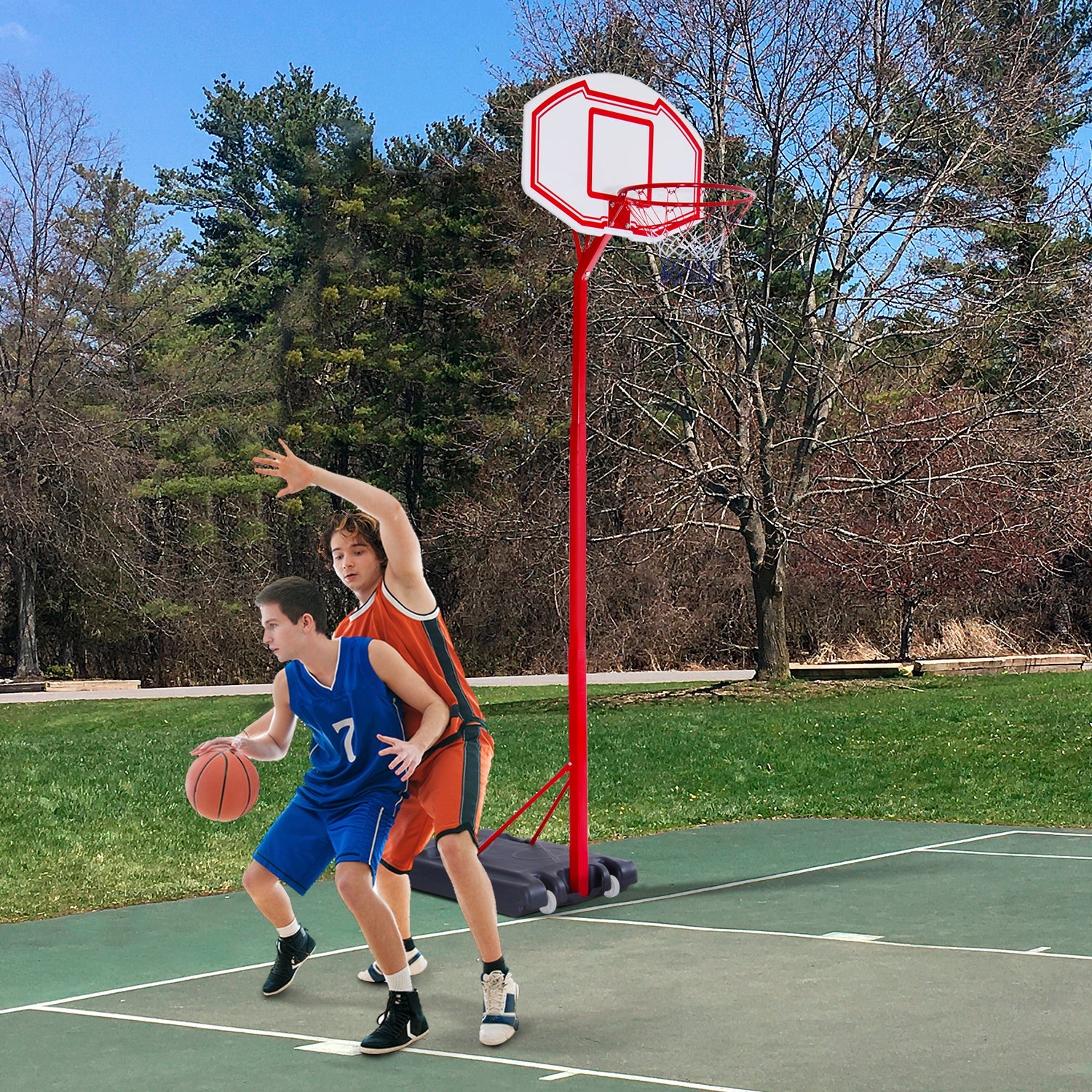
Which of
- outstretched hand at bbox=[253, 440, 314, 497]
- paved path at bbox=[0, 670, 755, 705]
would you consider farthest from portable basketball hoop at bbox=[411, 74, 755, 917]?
paved path at bbox=[0, 670, 755, 705]

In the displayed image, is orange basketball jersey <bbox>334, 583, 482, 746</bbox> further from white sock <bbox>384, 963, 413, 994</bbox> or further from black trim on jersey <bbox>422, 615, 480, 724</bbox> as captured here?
white sock <bbox>384, 963, 413, 994</bbox>

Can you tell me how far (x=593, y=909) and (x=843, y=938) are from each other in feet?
4.46

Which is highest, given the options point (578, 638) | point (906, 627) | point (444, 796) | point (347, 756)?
point (906, 627)

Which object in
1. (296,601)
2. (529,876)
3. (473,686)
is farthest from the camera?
(473,686)

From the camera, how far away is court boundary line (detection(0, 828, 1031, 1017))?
5793mm

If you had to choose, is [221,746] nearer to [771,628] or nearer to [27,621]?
[771,628]

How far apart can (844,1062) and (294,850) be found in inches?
74.8

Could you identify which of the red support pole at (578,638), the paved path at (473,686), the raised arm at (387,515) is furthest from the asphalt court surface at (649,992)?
the paved path at (473,686)

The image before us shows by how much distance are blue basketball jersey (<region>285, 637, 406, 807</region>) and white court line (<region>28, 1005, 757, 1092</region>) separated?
766 millimetres

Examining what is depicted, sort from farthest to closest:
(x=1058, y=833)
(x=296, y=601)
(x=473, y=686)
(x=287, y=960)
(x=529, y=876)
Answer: (x=473, y=686) → (x=1058, y=833) → (x=529, y=876) → (x=287, y=960) → (x=296, y=601)

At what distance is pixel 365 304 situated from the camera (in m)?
34.8

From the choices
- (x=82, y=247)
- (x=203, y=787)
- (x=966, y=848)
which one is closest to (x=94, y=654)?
(x=82, y=247)

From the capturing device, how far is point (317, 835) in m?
5.18

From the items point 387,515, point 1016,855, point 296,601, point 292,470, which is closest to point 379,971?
point 296,601
